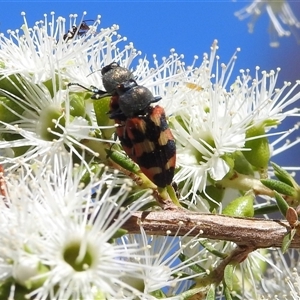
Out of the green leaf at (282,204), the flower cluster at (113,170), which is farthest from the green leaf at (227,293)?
the green leaf at (282,204)

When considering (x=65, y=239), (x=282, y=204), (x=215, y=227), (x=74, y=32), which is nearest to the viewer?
(x=65, y=239)

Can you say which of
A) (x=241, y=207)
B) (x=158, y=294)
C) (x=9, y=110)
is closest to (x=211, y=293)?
(x=158, y=294)

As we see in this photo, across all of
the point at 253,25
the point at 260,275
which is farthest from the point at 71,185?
the point at 253,25

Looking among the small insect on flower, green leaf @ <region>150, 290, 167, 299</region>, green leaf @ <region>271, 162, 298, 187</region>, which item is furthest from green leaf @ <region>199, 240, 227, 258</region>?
the small insect on flower

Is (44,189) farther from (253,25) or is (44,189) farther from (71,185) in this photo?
(253,25)

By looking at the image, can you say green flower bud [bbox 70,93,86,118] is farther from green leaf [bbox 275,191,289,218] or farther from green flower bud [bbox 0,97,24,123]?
green leaf [bbox 275,191,289,218]

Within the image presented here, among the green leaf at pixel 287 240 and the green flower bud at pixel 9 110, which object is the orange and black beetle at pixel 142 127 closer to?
the green flower bud at pixel 9 110

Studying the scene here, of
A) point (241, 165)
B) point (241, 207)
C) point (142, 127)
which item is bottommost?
point (241, 207)

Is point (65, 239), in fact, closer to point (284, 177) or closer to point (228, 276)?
point (228, 276)
